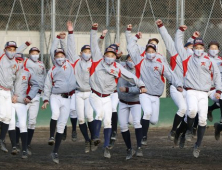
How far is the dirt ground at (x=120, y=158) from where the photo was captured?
1364cm

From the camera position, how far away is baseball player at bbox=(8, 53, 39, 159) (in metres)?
15.1

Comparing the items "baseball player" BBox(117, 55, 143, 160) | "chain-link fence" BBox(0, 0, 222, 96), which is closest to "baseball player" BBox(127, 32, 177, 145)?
"baseball player" BBox(117, 55, 143, 160)

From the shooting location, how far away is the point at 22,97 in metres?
15.2

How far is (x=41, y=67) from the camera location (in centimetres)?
1686

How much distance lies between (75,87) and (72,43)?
1038 mm

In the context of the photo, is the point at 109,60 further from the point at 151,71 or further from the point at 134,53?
the point at 151,71

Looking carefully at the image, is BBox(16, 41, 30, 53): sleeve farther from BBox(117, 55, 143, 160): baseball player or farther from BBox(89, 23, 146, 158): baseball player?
BBox(117, 55, 143, 160): baseball player

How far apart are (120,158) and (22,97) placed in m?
2.20

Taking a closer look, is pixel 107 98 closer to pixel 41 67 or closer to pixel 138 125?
pixel 138 125

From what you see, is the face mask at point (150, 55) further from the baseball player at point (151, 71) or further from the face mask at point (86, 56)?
the face mask at point (86, 56)

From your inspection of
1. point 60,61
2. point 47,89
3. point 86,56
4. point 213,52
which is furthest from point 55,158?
point 213,52

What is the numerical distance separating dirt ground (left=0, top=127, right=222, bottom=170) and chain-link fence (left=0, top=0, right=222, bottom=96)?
4764mm

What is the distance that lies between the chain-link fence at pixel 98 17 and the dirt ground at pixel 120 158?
4764 mm

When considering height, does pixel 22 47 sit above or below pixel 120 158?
above
